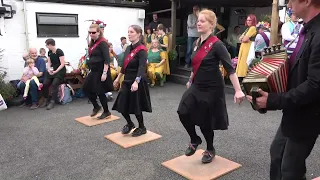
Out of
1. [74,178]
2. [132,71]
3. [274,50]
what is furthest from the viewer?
[132,71]

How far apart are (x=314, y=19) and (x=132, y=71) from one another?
2817 mm

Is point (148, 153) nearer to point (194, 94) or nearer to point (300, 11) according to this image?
point (194, 94)

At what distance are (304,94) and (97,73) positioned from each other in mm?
3888

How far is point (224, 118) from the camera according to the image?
332 centimetres

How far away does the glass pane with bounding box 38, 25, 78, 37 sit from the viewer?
314 inches

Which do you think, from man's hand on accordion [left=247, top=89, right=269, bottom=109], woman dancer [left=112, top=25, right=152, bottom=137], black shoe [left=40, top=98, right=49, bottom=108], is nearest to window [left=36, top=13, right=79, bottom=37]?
black shoe [left=40, top=98, right=49, bottom=108]

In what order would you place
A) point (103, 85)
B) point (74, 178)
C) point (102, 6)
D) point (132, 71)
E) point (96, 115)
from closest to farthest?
point (74, 178)
point (132, 71)
point (103, 85)
point (96, 115)
point (102, 6)

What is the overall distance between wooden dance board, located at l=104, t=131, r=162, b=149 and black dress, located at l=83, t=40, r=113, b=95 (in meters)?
0.90

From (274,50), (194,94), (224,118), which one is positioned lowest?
(224,118)

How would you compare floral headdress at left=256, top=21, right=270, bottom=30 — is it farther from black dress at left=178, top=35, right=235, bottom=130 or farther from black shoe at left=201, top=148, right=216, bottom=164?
black shoe at left=201, top=148, right=216, bottom=164

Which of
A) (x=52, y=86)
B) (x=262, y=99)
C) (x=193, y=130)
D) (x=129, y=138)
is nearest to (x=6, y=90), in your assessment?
(x=52, y=86)

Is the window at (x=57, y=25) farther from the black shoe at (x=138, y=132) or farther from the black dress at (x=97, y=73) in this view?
the black shoe at (x=138, y=132)

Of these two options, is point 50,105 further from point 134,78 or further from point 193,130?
point 193,130

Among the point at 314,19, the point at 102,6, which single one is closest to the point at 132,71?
the point at 314,19
